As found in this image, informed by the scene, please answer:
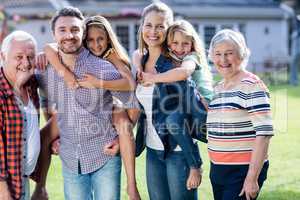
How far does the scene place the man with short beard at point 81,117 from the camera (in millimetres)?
3949

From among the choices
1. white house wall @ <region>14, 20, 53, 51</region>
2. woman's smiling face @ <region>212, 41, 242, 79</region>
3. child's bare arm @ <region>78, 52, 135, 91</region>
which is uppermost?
white house wall @ <region>14, 20, 53, 51</region>

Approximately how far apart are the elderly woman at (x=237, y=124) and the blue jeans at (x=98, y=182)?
727 mm

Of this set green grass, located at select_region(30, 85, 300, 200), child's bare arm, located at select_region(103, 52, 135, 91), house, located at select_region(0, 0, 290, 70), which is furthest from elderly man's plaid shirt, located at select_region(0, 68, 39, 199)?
house, located at select_region(0, 0, 290, 70)

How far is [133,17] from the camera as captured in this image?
27.6 meters

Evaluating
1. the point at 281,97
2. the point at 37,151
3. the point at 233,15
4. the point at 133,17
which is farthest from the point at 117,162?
the point at 233,15

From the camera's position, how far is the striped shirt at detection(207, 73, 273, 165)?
355 centimetres

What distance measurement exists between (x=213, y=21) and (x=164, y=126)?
1005 inches

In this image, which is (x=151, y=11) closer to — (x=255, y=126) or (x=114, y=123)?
(x=114, y=123)

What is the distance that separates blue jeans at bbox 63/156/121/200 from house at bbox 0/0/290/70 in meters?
22.8

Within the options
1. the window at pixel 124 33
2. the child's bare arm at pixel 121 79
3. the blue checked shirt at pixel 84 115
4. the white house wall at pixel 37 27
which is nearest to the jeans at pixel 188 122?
the child's bare arm at pixel 121 79

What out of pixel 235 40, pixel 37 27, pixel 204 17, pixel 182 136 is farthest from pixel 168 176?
pixel 204 17

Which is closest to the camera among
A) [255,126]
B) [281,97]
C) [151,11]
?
[255,126]

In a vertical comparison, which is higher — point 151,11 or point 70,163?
point 151,11

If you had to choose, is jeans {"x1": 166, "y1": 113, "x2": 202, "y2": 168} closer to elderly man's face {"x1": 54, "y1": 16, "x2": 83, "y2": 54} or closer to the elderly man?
elderly man's face {"x1": 54, "y1": 16, "x2": 83, "y2": 54}
